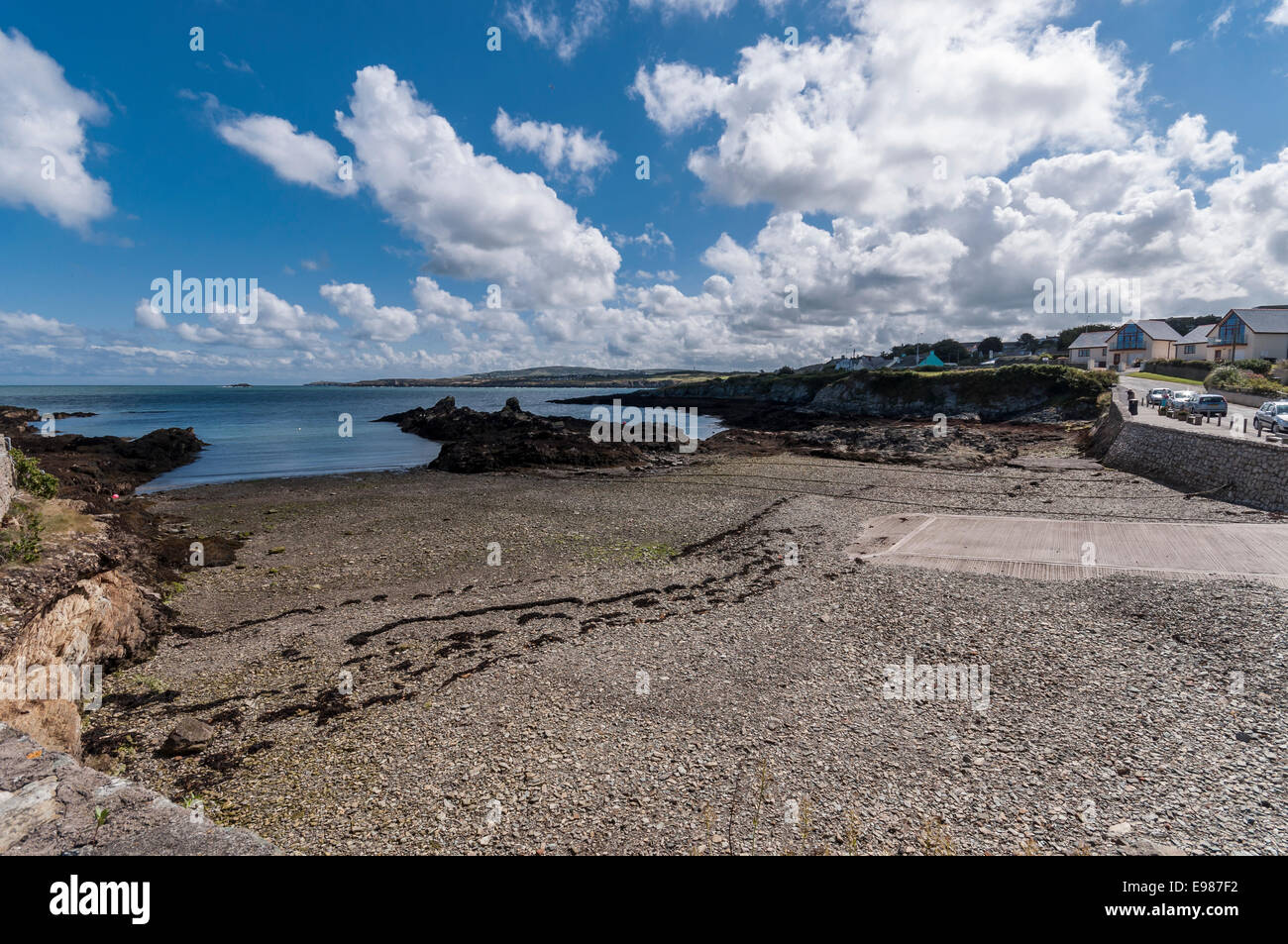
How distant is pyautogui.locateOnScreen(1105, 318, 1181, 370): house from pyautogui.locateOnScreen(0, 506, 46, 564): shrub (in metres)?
97.9

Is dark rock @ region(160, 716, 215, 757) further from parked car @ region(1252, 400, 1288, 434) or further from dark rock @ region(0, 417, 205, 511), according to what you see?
parked car @ region(1252, 400, 1288, 434)

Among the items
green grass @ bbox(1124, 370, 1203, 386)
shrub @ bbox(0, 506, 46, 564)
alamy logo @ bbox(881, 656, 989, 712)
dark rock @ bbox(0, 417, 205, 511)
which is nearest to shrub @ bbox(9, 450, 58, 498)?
dark rock @ bbox(0, 417, 205, 511)

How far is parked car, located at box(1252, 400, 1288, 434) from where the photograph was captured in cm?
2345

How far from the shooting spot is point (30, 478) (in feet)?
55.4

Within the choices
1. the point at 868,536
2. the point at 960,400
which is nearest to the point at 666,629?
the point at 868,536

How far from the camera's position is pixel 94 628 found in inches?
424

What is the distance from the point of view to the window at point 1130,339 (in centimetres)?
7356

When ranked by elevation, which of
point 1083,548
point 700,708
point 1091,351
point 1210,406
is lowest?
point 700,708

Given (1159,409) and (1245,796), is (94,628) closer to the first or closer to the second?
(1245,796)

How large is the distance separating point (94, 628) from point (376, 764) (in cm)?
772

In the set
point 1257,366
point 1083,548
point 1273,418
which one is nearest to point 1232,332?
point 1257,366

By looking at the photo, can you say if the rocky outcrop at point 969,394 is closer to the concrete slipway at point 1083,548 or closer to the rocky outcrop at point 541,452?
the rocky outcrop at point 541,452
